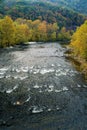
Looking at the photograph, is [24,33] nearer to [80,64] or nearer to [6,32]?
[6,32]

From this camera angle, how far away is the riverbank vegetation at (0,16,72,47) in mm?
88050

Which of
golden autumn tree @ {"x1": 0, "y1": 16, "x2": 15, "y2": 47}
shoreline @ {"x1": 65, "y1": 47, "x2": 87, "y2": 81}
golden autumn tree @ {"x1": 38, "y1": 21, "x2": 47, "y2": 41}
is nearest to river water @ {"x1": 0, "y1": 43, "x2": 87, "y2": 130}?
shoreline @ {"x1": 65, "y1": 47, "x2": 87, "y2": 81}

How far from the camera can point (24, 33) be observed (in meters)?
107

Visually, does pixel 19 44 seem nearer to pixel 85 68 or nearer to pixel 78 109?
pixel 85 68

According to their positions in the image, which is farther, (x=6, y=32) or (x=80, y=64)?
(x=6, y=32)

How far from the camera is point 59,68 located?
178 ft

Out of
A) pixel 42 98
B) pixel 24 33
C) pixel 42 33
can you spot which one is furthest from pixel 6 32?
pixel 42 98

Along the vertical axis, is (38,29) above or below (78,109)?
below

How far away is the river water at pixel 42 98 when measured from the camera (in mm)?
27938

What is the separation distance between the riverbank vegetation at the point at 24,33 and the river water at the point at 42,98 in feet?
115

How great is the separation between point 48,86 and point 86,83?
23.4ft

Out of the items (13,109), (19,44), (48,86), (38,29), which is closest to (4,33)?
(19,44)

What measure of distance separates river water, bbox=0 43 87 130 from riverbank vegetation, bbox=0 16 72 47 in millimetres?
34945

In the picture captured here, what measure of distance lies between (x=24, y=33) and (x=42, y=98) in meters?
74.3
